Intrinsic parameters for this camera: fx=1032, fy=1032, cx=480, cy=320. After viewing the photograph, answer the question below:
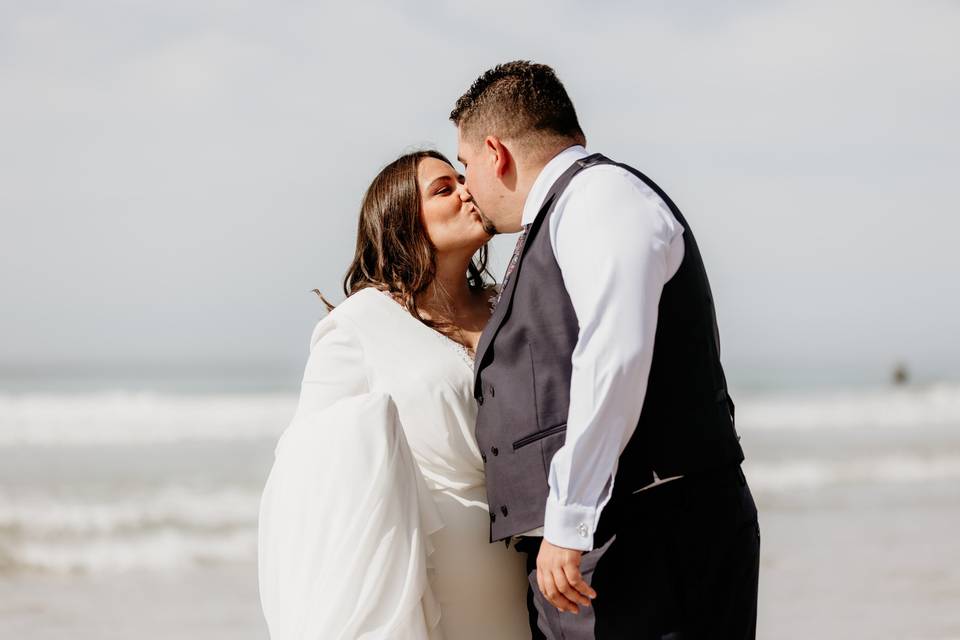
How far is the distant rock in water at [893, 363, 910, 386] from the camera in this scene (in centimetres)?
2577

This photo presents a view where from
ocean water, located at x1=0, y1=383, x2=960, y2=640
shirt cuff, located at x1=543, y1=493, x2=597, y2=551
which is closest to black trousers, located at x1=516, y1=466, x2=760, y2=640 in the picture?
shirt cuff, located at x1=543, y1=493, x2=597, y2=551

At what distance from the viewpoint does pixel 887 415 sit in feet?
59.5

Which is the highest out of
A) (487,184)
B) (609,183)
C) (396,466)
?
(487,184)

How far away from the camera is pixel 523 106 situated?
2562 mm

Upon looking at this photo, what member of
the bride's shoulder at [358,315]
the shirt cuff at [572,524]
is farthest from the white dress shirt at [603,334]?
the bride's shoulder at [358,315]

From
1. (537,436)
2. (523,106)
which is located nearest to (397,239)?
(523,106)

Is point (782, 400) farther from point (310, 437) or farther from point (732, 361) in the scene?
point (310, 437)

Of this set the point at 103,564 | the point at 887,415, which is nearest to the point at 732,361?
the point at 887,415

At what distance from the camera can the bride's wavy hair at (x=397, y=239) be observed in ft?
11.3

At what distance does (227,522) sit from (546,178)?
7.14m

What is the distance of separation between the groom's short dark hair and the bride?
0.79 metres

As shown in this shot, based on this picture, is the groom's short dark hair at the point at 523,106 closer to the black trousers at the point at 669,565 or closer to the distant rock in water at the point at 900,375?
the black trousers at the point at 669,565

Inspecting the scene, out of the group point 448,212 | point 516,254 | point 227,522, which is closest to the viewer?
point 516,254

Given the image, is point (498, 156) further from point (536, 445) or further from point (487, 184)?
point (536, 445)
